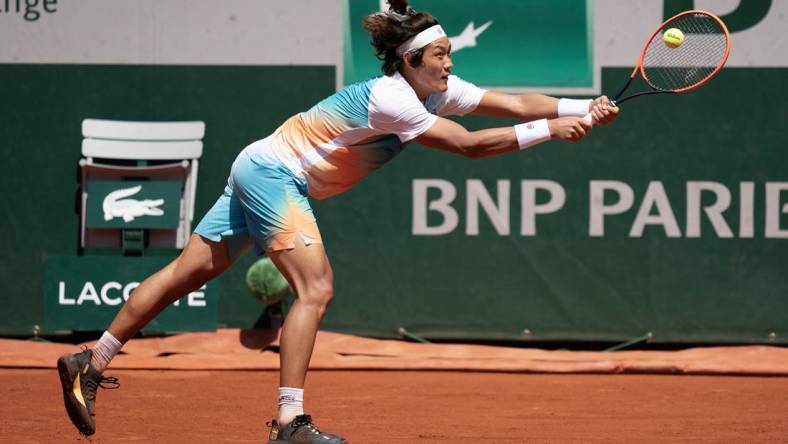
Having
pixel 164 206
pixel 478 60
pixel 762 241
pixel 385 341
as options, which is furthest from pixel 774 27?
pixel 164 206

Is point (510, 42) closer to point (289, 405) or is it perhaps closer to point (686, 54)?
point (686, 54)

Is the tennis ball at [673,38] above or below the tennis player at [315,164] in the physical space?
above

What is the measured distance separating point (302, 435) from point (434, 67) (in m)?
1.23

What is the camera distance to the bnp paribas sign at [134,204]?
6.93 metres

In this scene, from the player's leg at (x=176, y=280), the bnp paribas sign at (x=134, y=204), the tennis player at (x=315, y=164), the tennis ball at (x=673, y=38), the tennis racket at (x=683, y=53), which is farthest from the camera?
the bnp paribas sign at (x=134, y=204)

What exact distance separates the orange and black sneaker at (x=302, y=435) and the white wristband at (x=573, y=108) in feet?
4.47

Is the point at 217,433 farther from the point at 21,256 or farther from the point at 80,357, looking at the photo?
the point at 21,256

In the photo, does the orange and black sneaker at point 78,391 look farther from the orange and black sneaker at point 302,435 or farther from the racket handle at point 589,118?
the racket handle at point 589,118

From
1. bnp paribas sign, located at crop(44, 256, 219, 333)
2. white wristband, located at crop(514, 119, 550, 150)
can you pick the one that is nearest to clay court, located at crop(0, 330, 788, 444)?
bnp paribas sign, located at crop(44, 256, 219, 333)

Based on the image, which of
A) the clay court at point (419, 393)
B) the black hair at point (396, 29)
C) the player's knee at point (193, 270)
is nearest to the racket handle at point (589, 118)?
the black hair at point (396, 29)

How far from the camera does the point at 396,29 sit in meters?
3.92

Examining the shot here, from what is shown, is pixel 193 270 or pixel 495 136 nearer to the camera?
pixel 495 136

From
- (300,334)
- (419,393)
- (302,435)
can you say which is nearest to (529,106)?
(300,334)

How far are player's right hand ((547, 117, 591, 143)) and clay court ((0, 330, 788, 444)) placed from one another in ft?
3.71
